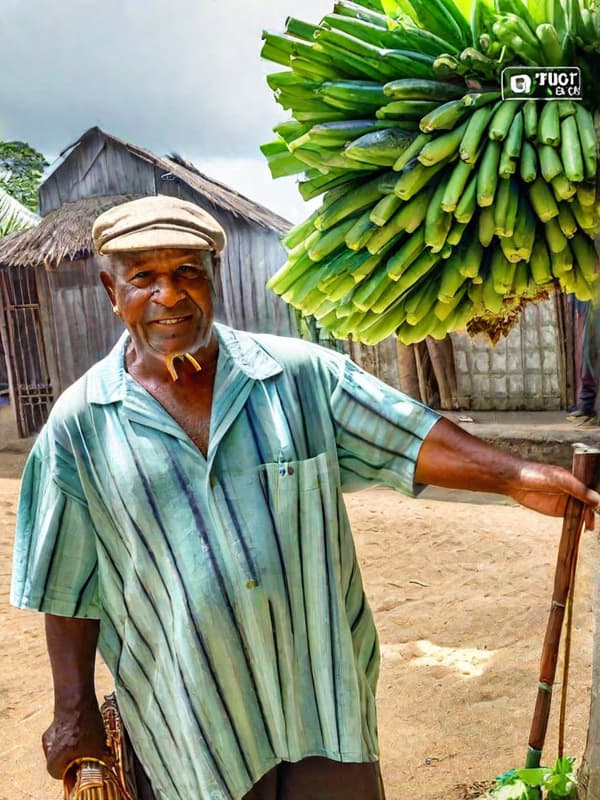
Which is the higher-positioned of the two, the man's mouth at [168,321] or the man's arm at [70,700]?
the man's mouth at [168,321]

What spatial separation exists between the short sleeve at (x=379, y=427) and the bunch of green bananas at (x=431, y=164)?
7.2 inches

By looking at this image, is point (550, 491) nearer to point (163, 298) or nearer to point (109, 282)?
point (163, 298)

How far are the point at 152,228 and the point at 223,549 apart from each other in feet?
2.18

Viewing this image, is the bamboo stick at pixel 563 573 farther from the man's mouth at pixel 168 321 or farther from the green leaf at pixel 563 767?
the man's mouth at pixel 168 321

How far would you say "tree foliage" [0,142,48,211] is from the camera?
7.88 m

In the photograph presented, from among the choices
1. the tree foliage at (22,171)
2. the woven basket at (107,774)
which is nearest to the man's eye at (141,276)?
the woven basket at (107,774)

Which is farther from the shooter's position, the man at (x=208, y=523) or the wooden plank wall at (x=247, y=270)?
the wooden plank wall at (x=247, y=270)

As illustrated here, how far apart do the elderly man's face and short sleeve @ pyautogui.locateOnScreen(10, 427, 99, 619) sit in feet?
1.05

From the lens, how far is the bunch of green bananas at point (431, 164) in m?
1.38

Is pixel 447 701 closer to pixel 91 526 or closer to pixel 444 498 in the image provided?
pixel 91 526

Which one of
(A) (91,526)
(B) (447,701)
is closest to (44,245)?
(B) (447,701)

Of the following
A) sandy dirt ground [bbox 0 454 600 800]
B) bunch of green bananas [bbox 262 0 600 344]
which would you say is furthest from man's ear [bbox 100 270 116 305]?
sandy dirt ground [bbox 0 454 600 800]

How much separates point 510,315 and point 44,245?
8628mm

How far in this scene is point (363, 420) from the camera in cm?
171
